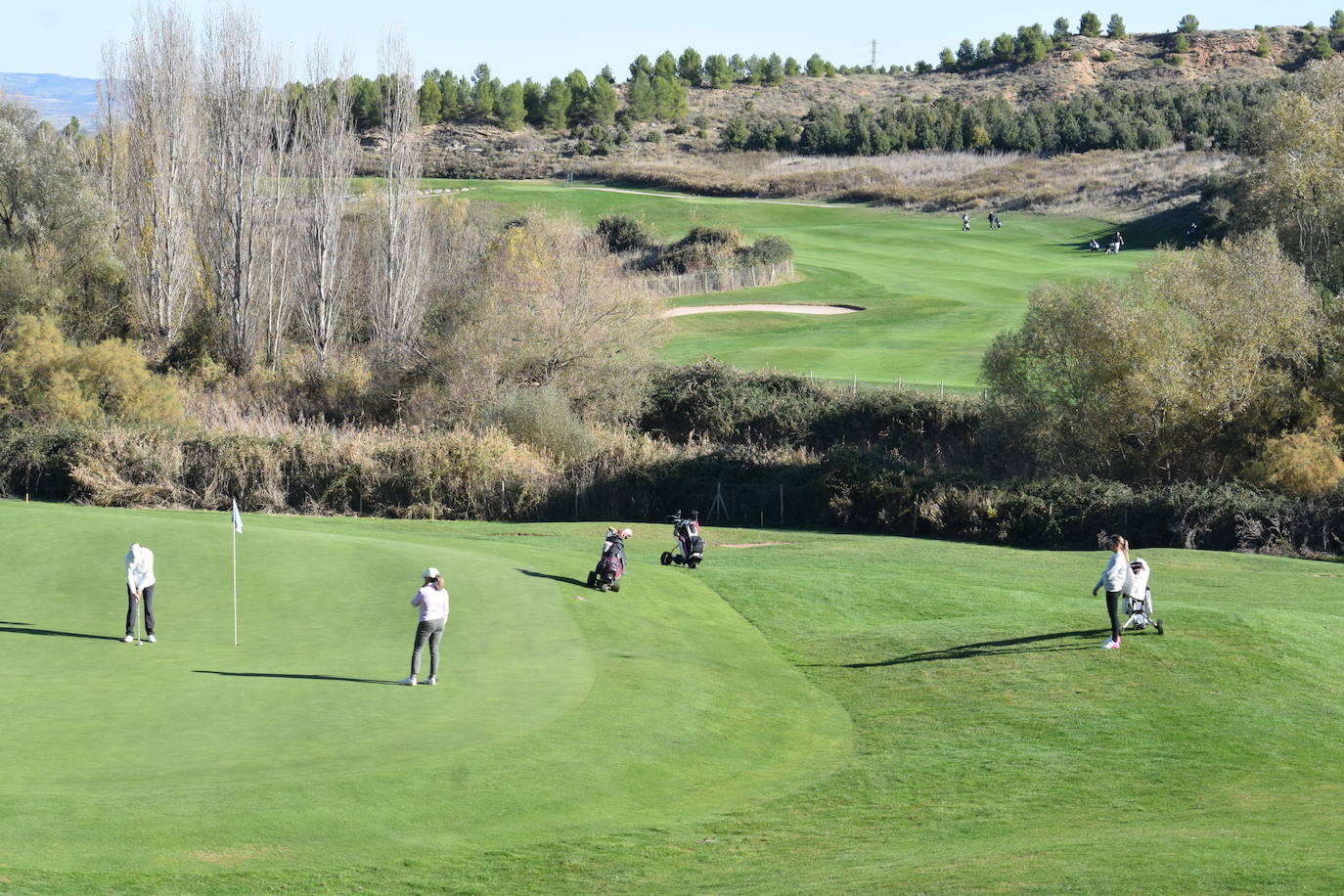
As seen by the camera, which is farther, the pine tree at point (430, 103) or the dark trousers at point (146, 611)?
the pine tree at point (430, 103)

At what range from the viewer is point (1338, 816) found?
14.6m

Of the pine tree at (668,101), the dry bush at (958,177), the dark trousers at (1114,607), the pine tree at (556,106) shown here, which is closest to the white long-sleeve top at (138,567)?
the dark trousers at (1114,607)

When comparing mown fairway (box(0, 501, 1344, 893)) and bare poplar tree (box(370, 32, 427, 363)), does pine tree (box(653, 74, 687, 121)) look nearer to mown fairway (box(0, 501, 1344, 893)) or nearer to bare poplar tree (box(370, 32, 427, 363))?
bare poplar tree (box(370, 32, 427, 363))

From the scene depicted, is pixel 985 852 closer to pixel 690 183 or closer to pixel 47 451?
pixel 47 451

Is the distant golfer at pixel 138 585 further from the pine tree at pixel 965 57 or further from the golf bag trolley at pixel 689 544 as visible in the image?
the pine tree at pixel 965 57

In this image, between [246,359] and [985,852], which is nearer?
[985,852]

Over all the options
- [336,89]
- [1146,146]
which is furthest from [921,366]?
[1146,146]

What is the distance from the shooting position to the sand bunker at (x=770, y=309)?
7806 cm

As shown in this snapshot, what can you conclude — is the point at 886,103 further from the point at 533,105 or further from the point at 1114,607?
the point at 1114,607

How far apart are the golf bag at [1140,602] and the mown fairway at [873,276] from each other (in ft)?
121

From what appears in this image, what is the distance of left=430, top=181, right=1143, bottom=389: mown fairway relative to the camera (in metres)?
67.4

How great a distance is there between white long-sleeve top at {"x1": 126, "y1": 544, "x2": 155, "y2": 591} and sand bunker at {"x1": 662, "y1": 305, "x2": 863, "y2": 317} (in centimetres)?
5775

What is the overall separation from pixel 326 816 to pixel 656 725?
551 cm

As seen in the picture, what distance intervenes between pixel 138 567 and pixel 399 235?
46.3m
